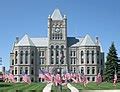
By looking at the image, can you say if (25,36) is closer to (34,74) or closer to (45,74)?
(34,74)

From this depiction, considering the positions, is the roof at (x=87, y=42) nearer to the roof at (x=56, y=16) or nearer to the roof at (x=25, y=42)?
the roof at (x=56, y=16)

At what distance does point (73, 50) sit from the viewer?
12781 centimetres

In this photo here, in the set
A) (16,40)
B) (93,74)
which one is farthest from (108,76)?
(16,40)

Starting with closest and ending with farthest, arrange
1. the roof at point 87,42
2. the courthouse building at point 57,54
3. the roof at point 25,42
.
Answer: the courthouse building at point 57,54 < the roof at point 87,42 < the roof at point 25,42

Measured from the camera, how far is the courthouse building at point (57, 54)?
4889 inches

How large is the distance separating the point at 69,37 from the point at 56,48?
8382mm

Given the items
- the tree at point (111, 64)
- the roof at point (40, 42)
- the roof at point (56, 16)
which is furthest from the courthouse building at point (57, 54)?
the tree at point (111, 64)

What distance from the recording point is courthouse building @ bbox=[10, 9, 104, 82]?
124 m

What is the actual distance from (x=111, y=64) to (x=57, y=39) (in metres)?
32.1

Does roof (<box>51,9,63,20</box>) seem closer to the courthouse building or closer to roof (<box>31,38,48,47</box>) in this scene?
the courthouse building

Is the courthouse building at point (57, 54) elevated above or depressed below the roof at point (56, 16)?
below

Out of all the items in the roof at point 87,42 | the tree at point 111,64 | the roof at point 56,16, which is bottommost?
the tree at point 111,64

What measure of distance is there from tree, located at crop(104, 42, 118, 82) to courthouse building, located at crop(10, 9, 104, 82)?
83.7ft

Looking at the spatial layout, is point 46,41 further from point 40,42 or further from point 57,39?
point 57,39
